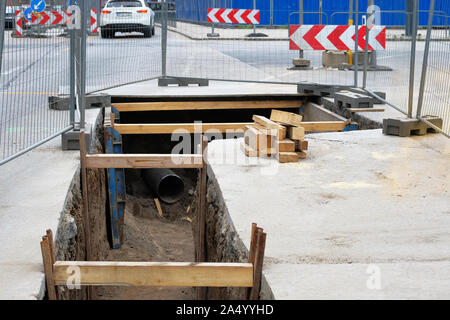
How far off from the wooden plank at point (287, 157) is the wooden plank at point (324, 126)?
2111 mm

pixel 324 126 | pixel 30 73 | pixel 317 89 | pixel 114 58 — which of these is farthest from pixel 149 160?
pixel 114 58

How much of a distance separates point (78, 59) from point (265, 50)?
12554 mm

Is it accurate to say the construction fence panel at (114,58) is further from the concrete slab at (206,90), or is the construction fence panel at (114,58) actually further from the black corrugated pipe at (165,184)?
the black corrugated pipe at (165,184)

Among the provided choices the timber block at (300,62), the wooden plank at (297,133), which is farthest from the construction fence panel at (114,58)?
the wooden plank at (297,133)

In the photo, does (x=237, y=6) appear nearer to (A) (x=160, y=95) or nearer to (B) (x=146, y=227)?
(A) (x=160, y=95)

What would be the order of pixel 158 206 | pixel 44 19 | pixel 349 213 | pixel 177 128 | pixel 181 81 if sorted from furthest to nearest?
pixel 181 81, pixel 158 206, pixel 177 128, pixel 44 19, pixel 349 213

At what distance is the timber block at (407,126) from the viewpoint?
808 centimetres

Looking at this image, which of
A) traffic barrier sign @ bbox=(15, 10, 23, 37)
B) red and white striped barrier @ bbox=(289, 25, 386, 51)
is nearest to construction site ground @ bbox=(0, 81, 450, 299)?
traffic barrier sign @ bbox=(15, 10, 23, 37)

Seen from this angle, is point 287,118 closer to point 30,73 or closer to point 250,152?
point 250,152

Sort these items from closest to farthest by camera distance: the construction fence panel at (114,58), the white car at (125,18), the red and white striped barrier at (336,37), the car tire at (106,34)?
the red and white striped barrier at (336,37), the construction fence panel at (114,58), the car tire at (106,34), the white car at (125,18)

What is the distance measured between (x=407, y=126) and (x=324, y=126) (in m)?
1.44

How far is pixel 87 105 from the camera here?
10.5 m

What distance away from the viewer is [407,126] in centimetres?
816

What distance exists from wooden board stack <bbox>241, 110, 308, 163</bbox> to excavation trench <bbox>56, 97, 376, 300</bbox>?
804 mm
